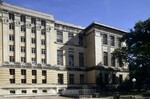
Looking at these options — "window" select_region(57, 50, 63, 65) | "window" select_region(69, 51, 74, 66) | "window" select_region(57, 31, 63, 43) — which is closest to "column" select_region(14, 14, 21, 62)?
"window" select_region(57, 50, 63, 65)

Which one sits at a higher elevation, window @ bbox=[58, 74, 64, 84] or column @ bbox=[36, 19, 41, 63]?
column @ bbox=[36, 19, 41, 63]

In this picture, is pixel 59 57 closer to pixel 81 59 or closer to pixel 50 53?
pixel 50 53

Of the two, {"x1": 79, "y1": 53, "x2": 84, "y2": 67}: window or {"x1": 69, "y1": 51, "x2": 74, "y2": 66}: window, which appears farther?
{"x1": 79, "y1": 53, "x2": 84, "y2": 67}: window

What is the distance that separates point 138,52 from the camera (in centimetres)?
4994

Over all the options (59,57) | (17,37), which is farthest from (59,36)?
(17,37)

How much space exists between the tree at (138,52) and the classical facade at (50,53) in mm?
5067

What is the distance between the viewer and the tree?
5067 cm

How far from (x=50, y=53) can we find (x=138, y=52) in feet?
56.4

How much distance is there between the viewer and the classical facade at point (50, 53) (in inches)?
1852

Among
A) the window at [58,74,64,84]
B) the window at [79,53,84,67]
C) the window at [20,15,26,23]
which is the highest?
the window at [20,15,26,23]

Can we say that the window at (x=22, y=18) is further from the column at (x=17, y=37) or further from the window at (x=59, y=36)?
the window at (x=59, y=36)

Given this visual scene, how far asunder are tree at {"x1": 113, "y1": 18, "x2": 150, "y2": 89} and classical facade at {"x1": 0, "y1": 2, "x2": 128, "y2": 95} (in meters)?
5.07

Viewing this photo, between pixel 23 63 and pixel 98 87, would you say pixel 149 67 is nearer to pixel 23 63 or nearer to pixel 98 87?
pixel 98 87

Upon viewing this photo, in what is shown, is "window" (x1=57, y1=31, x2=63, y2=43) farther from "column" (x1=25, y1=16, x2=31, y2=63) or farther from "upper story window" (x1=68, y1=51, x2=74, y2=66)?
"column" (x1=25, y1=16, x2=31, y2=63)
